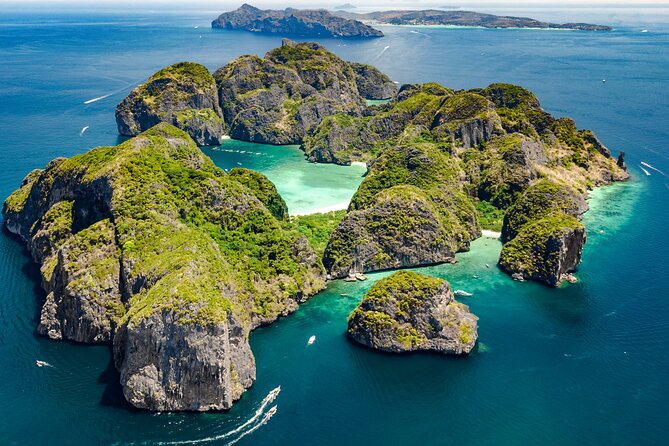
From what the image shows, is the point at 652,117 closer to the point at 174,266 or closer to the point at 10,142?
the point at 174,266

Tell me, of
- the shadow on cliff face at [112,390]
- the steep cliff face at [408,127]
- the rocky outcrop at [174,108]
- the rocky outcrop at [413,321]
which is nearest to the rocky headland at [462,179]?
the steep cliff face at [408,127]

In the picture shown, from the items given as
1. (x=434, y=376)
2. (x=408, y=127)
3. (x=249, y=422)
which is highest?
(x=408, y=127)

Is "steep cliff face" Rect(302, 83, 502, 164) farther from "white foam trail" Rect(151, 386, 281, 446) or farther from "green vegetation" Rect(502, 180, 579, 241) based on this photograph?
"white foam trail" Rect(151, 386, 281, 446)

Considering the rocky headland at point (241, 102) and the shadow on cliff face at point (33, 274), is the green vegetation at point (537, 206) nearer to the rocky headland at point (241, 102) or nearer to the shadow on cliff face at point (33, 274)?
the shadow on cliff face at point (33, 274)

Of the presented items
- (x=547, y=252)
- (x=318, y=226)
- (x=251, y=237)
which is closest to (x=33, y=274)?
(x=251, y=237)

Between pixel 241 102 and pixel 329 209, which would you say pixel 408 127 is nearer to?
pixel 329 209

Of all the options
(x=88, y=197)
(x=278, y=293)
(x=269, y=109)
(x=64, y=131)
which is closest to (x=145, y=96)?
(x=64, y=131)
